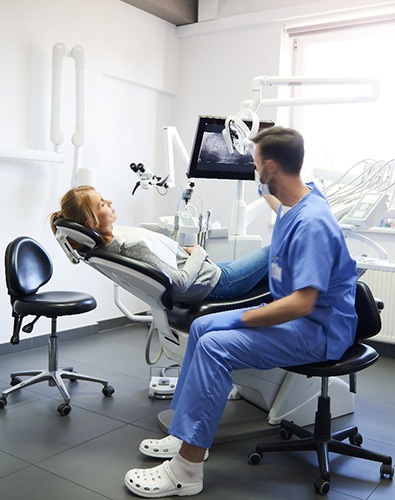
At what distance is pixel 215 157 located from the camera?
2715 mm

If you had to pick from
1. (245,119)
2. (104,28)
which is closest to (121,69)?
(104,28)

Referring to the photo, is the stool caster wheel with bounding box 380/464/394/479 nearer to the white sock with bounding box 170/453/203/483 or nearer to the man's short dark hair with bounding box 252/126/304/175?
the white sock with bounding box 170/453/203/483

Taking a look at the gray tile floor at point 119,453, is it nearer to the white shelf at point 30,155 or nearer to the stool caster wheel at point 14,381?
the stool caster wheel at point 14,381

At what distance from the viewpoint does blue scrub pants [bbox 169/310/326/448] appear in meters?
1.73

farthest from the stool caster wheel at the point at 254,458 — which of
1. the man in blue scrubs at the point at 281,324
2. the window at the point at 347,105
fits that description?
the window at the point at 347,105

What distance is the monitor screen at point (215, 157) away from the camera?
2633mm

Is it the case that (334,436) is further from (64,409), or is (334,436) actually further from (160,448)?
(64,409)

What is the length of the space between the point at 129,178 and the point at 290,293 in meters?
2.62

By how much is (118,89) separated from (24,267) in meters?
1.89

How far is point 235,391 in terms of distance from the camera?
2.56m

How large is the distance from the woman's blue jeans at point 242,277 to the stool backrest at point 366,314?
432 mm

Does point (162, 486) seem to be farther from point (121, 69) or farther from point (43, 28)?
point (121, 69)

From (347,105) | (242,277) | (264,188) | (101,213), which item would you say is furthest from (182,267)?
(347,105)

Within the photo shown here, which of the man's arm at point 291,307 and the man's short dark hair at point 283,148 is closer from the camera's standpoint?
the man's arm at point 291,307
